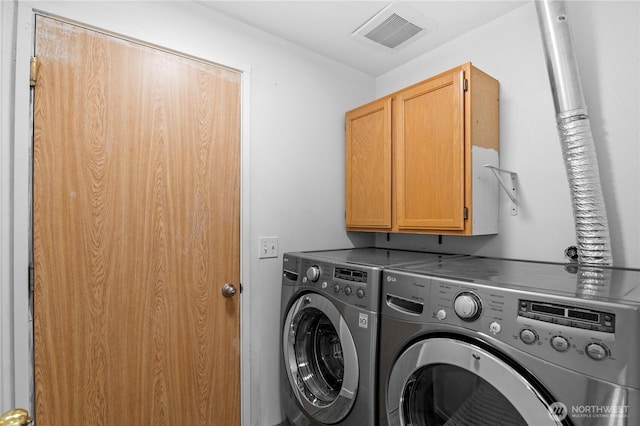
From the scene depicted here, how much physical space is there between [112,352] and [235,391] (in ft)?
2.23

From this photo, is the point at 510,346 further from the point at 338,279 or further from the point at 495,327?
the point at 338,279

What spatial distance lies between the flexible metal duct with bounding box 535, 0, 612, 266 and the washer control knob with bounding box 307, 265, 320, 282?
1.15 metres

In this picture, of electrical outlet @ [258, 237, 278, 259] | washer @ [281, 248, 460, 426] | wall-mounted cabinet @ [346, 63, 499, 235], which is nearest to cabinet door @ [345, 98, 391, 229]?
wall-mounted cabinet @ [346, 63, 499, 235]

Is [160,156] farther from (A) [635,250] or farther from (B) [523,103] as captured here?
(A) [635,250]

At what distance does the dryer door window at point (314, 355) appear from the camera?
1610 mm

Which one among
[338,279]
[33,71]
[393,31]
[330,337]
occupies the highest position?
[393,31]

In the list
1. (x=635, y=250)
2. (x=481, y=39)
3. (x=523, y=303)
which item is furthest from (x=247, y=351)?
(x=481, y=39)

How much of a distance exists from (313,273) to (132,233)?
0.87m

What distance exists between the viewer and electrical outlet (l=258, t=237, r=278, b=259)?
1.93 m

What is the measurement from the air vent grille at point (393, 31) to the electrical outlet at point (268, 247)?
136cm

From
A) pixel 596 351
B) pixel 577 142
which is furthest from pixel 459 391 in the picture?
pixel 577 142

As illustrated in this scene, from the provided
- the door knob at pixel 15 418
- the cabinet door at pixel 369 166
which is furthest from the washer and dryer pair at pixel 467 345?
the door knob at pixel 15 418

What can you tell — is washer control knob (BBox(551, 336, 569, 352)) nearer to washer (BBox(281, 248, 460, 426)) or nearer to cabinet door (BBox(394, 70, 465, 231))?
washer (BBox(281, 248, 460, 426))

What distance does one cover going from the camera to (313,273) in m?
1.65
